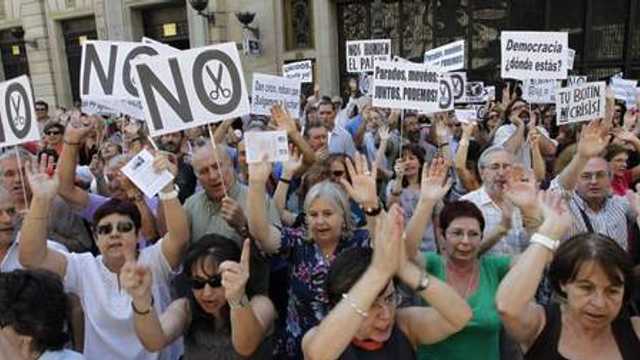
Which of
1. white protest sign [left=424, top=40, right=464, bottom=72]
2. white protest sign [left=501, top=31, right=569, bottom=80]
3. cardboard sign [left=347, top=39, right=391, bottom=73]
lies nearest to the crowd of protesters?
white protest sign [left=501, top=31, right=569, bottom=80]

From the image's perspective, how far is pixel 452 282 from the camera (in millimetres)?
2773

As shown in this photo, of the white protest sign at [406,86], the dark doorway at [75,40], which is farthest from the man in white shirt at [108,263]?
the dark doorway at [75,40]

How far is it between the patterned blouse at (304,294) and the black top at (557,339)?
0.91m

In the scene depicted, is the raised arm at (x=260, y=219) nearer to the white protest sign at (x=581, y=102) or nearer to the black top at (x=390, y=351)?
the black top at (x=390, y=351)

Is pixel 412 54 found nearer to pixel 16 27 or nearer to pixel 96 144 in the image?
pixel 96 144

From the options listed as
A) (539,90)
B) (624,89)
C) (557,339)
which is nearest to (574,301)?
(557,339)

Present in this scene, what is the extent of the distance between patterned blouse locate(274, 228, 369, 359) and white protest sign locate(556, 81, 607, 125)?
3002 millimetres

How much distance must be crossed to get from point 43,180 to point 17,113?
3.89 ft

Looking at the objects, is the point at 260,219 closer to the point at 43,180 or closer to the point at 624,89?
the point at 43,180

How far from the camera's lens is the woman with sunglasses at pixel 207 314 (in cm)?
233

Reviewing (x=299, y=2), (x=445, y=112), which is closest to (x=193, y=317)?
(x=445, y=112)

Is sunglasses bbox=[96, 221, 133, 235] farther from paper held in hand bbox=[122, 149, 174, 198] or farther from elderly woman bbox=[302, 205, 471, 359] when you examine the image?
elderly woman bbox=[302, 205, 471, 359]

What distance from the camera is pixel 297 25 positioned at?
556 inches

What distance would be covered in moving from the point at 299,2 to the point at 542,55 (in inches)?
357
